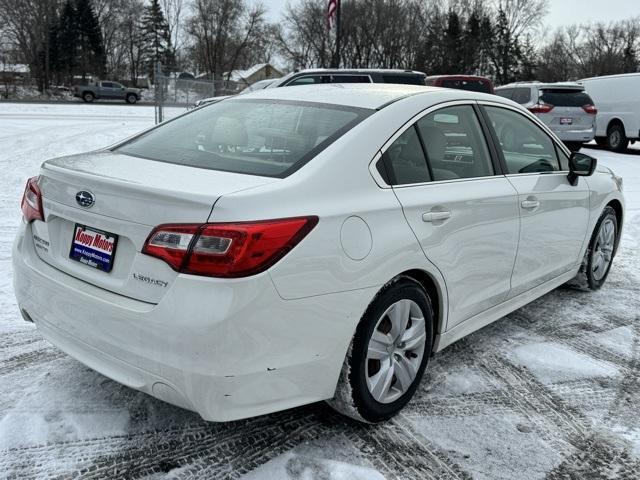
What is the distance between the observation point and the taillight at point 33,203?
2.80 m

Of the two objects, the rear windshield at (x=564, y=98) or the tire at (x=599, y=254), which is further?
the rear windshield at (x=564, y=98)

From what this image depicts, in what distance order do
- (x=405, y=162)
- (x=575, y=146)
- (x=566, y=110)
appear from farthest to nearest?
(x=575, y=146), (x=566, y=110), (x=405, y=162)

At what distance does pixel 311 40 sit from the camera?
62562 mm

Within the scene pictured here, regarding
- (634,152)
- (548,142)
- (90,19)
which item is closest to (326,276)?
(548,142)

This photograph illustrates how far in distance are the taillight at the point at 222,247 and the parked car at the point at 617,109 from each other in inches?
640

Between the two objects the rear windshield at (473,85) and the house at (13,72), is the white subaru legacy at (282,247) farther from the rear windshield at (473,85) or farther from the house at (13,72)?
the house at (13,72)

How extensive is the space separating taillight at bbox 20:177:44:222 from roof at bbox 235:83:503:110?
127 centimetres

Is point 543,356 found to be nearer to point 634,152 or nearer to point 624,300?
point 624,300

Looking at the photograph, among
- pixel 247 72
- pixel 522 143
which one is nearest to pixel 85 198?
pixel 522 143

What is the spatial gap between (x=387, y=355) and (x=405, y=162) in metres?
0.93

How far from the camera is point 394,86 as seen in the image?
3498 millimetres

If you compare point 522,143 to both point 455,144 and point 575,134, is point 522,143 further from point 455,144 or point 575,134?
point 575,134

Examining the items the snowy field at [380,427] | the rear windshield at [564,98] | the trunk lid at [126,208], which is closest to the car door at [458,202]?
the snowy field at [380,427]

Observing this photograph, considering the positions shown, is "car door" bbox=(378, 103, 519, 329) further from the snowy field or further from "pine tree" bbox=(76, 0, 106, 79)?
"pine tree" bbox=(76, 0, 106, 79)
